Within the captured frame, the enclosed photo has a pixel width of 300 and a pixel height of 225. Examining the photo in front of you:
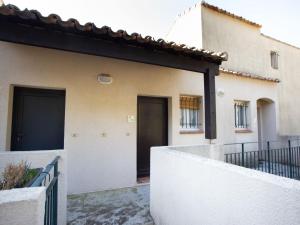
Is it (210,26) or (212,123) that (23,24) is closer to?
(212,123)

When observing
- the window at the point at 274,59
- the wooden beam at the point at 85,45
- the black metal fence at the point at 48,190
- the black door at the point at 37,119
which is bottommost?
the black metal fence at the point at 48,190

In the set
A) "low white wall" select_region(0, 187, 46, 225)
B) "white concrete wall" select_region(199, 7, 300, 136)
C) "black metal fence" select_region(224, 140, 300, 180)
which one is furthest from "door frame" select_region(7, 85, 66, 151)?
"white concrete wall" select_region(199, 7, 300, 136)

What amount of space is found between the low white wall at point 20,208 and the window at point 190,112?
199 inches

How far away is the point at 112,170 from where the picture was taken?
15.2 feet

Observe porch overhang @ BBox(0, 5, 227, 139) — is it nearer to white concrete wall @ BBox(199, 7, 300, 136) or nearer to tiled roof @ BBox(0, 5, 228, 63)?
tiled roof @ BBox(0, 5, 228, 63)

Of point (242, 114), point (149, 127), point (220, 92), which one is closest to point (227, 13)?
point (220, 92)

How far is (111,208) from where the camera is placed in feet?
11.6

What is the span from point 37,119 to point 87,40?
8.03 feet

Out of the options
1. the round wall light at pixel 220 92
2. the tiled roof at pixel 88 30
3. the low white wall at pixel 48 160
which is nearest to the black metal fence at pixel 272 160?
the round wall light at pixel 220 92

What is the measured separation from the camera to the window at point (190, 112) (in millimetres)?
5984

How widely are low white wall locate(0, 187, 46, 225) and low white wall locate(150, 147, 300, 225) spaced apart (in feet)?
4.67

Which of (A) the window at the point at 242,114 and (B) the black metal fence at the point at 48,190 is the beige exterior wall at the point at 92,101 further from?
(A) the window at the point at 242,114

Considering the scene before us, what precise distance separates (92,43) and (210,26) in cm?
680

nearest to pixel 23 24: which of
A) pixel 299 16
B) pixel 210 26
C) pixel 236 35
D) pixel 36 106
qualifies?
pixel 36 106
